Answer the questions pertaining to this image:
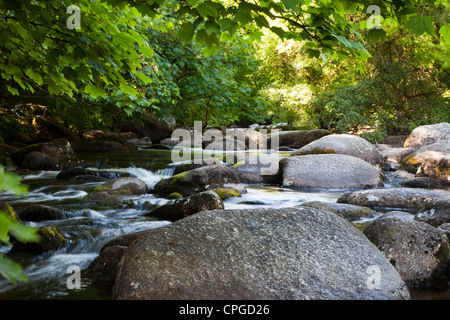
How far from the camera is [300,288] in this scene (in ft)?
9.29

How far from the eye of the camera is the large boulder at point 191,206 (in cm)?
607

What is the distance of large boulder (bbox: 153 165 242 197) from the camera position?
27.5 feet

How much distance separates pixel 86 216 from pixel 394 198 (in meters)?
5.72

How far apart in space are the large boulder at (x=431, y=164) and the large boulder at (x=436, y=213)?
14.7 feet

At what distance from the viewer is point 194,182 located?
855 cm

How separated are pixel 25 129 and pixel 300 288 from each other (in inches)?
536

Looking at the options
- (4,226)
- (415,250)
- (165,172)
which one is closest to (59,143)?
(165,172)

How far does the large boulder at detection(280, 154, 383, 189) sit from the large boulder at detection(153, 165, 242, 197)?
169cm

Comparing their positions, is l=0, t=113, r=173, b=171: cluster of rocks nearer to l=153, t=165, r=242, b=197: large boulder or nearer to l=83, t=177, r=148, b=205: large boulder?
l=83, t=177, r=148, b=205: large boulder

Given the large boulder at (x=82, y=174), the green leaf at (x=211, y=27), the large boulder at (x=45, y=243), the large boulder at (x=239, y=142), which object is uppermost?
the green leaf at (x=211, y=27)

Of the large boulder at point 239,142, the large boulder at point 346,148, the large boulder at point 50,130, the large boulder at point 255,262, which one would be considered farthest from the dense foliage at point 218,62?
the large boulder at point 346,148

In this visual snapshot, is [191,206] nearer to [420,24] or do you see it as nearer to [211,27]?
[211,27]

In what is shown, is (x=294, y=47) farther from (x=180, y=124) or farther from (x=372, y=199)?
(x=372, y=199)

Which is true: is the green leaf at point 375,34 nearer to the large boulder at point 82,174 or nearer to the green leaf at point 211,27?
the green leaf at point 211,27
